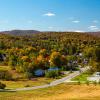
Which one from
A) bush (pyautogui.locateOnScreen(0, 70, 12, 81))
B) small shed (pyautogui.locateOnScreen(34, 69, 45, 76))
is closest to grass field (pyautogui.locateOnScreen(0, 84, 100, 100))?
bush (pyautogui.locateOnScreen(0, 70, 12, 81))

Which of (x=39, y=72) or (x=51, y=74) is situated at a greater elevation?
(x=51, y=74)

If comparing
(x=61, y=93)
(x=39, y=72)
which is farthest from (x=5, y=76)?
(x=61, y=93)

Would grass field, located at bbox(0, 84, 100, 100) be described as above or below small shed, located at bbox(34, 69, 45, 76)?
above

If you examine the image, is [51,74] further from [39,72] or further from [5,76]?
[5,76]

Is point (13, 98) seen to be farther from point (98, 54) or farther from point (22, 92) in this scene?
point (98, 54)

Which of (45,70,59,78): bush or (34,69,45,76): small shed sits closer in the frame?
(45,70,59,78): bush

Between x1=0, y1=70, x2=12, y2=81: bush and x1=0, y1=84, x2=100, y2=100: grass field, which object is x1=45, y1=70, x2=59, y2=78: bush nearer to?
x1=0, y1=70, x2=12, y2=81: bush

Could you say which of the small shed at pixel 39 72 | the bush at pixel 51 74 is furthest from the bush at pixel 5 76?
the small shed at pixel 39 72

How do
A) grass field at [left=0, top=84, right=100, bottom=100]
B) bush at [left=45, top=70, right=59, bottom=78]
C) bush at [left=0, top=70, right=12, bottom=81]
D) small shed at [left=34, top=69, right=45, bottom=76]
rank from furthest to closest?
small shed at [left=34, top=69, right=45, bottom=76], bush at [left=45, top=70, right=59, bottom=78], bush at [left=0, top=70, right=12, bottom=81], grass field at [left=0, top=84, right=100, bottom=100]

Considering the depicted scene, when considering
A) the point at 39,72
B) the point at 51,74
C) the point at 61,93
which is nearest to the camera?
the point at 61,93

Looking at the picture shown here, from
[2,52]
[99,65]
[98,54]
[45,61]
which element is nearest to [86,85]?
[99,65]
